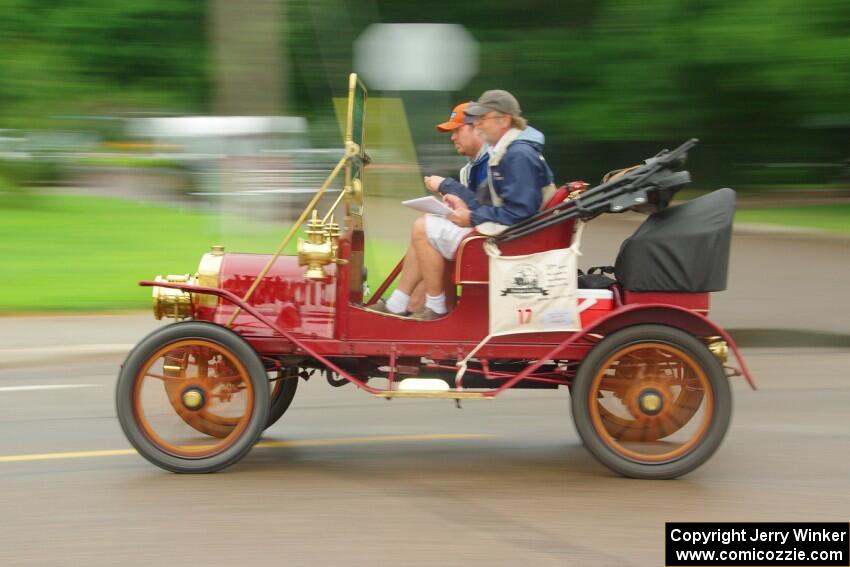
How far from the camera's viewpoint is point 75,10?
2191 cm

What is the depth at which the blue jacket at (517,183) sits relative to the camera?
5.43 m

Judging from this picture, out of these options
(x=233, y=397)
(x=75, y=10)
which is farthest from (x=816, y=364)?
(x=75, y=10)

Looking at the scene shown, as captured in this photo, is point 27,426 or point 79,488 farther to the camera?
point 27,426

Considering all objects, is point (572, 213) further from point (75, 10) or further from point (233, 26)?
point (75, 10)

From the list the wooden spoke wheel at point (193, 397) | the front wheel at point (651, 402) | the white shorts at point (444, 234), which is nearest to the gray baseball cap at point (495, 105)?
the white shorts at point (444, 234)

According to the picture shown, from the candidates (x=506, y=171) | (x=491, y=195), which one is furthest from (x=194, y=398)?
(x=506, y=171)

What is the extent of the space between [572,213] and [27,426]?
3329mm

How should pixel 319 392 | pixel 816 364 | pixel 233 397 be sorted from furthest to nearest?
pixel 816 364 < pixel 319 392 < pixel 233 397

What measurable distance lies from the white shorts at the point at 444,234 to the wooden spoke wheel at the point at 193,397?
103 centimetres

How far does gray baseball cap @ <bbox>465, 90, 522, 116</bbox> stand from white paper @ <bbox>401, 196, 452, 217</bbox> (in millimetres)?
467

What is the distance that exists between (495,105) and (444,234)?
0.68m

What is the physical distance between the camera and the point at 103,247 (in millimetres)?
13047

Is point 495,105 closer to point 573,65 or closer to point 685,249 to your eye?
point 685,249

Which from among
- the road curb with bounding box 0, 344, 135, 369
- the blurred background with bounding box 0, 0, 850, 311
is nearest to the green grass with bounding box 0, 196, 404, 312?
the blurred background with bounding box 0, 0, 850, 311
